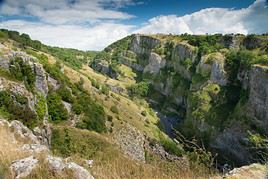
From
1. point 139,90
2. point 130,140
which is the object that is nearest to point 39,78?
point 130,140

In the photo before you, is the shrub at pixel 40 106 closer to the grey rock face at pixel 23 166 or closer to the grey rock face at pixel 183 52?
the grey rock face at pixel 23 166

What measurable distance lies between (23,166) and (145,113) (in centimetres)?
7290

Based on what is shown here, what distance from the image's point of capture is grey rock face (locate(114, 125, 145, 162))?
151 feet

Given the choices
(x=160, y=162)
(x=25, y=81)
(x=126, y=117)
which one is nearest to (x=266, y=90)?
(x=126, y=117)

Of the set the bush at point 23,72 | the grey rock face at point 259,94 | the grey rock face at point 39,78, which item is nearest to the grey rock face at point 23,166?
the bush at point 23,72

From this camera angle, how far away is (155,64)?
11438 centimetres

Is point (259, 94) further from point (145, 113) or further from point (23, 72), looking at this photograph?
point (23, 72)

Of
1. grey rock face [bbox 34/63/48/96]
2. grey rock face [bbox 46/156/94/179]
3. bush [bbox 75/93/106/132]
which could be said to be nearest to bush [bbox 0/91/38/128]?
grey rock face [bbox 34/63/48/96]

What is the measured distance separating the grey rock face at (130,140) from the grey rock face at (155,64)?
192ft

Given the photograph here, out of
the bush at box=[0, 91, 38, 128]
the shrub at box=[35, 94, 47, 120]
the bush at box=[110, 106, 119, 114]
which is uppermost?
the bush at box=[0, 91, 38, 128]

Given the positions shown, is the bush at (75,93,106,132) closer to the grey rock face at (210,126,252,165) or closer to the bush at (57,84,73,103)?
the bush at (57,84,73,103)

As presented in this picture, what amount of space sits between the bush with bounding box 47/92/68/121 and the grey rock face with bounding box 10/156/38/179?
36462 mm

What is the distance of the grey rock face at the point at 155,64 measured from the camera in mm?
112319

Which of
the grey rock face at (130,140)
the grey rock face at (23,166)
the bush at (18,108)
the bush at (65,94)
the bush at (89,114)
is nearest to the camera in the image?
the grey rock face at (23,166)
